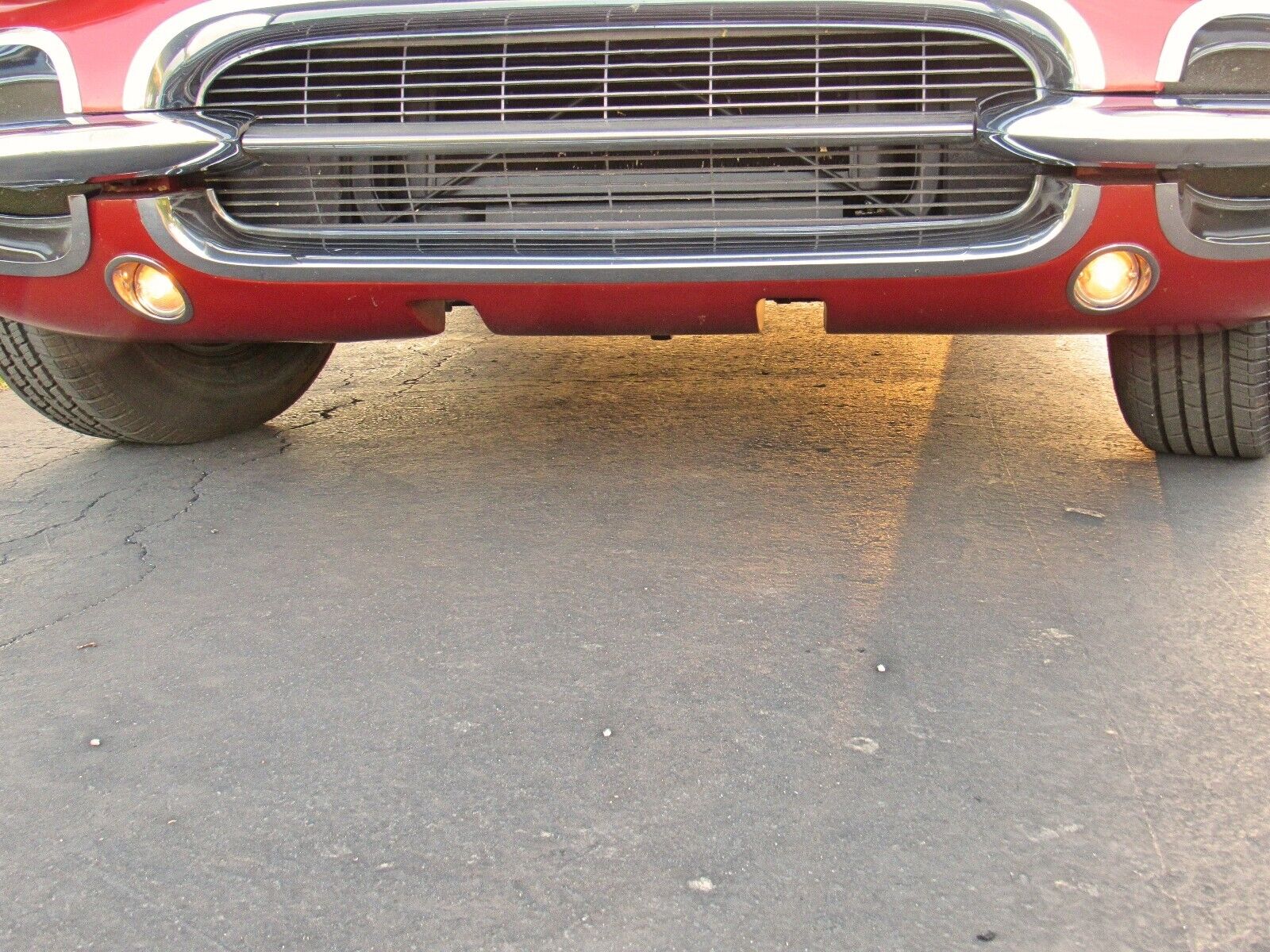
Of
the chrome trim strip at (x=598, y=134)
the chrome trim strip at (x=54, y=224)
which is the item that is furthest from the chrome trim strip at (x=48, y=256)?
the chrome trim strip at (x=598, y=134)

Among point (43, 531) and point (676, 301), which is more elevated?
point (676, 301)

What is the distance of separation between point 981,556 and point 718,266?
82 cm

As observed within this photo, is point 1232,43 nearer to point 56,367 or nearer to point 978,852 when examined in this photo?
point 978,852

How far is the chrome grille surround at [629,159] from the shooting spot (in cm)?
210

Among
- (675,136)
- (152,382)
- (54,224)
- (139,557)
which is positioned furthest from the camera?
(152,382)

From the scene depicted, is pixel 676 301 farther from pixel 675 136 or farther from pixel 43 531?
pixel 43 531

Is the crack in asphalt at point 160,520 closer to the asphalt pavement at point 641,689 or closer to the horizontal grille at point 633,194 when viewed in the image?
the asphalt pavement at point 641,689

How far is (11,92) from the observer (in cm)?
227

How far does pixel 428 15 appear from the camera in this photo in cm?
213

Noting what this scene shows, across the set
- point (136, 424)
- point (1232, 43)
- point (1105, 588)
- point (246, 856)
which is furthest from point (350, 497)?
point (1232, 43)

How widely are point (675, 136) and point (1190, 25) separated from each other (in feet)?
2.95

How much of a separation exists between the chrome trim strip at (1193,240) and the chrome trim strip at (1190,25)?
0.63 feet

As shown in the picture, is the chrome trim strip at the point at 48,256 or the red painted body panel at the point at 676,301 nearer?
the red painted body panel at the point at 676,301

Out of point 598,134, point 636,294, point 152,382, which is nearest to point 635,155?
point 598,134
